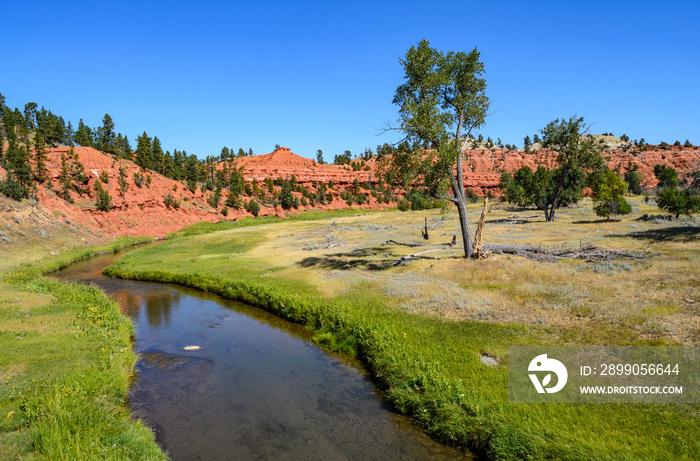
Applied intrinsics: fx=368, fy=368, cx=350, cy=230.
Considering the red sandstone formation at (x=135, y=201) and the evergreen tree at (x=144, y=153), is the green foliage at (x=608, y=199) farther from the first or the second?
the evergreen tree at (x=144, y=153)

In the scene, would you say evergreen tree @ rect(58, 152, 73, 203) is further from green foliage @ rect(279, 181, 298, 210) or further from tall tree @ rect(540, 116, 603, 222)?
tall tree @ rect(540, 116, 603, 222)

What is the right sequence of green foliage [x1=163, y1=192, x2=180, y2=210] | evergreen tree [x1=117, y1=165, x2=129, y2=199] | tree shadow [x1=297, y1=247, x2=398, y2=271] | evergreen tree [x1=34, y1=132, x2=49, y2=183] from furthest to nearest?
green foliage [x1=163, y1=192, x2=180, y2=210]
evergreen tree [x1=117, y1=165, x2=129, y2=199]
evergreen tree [x1=34, y1=132, x2=49, y2=183]
tree shadow [x1=297, y1=247, x2=398, y2=271]

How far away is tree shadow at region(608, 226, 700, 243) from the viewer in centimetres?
3027

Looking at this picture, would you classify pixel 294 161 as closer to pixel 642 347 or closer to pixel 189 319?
pixel 189 319

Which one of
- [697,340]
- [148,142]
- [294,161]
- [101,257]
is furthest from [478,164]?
[697,340]

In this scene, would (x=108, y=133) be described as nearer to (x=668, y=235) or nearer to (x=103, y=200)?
(x=103, y=200)

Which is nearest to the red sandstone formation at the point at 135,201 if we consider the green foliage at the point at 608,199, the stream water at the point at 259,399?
the green foliage at the point at 608,199

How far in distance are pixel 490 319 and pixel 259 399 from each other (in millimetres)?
10105

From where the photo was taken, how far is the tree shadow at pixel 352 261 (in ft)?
99.6

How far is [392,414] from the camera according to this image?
11828mm

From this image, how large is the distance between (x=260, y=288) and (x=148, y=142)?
305 feet

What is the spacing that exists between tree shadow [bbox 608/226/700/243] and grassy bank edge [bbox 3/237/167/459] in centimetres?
3782

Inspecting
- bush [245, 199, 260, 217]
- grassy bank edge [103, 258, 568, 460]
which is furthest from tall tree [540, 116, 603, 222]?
bush [245, 199, 260, 217]

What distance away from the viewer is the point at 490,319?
53.0ft
